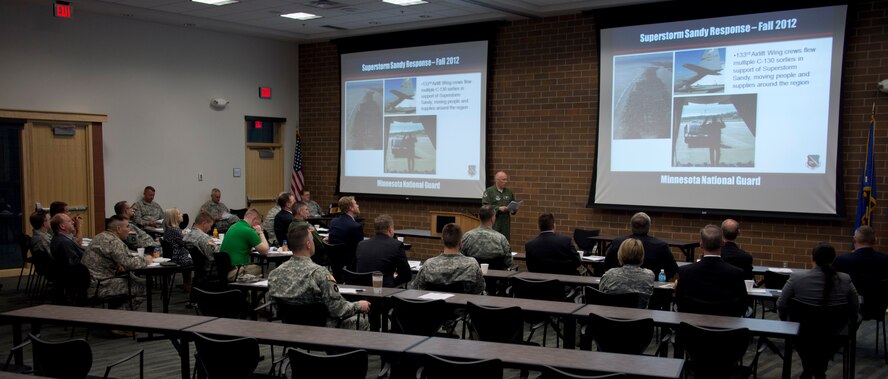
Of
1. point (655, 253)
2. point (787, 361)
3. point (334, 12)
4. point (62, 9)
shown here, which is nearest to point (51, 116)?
point (62, 9)

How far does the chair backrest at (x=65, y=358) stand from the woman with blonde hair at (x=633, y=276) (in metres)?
3.49

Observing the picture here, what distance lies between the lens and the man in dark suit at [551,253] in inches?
275

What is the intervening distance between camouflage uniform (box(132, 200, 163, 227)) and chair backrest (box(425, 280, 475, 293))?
7.35 m

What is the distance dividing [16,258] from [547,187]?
7.99 metres

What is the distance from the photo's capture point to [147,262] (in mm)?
7270

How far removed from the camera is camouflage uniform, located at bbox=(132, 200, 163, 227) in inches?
458

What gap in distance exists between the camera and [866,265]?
20.7 ft

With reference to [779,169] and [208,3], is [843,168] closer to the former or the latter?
[779,169]

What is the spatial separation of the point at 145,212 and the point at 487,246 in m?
6.92

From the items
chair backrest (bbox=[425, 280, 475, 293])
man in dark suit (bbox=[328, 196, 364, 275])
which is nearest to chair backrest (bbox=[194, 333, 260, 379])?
chair backrest (bbox=[425, 280, 475, 293])

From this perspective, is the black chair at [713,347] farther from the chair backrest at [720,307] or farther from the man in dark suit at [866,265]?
the man in dark suit at [866,265]

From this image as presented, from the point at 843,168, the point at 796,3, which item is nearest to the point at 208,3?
the point at 796,3

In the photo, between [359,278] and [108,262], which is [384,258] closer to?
[359,278]

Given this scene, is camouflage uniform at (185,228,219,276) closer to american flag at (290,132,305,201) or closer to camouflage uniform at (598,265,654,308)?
camouflage uniform at (598,265,654,308)
